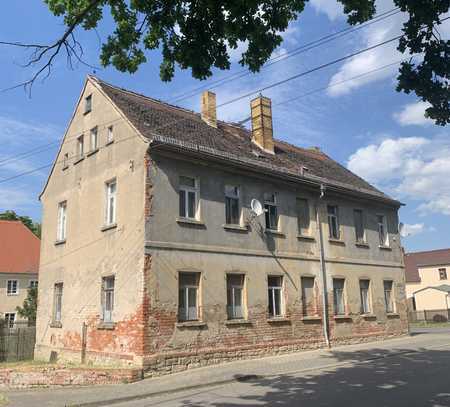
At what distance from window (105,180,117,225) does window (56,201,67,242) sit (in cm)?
365

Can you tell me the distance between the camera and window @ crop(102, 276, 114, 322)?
16.3 metres

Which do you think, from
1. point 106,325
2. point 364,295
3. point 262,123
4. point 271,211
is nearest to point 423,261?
point 364,295

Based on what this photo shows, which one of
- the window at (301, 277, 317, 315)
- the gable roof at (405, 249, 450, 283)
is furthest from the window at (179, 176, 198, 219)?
the gable roof at (405, 249, 450, 283)

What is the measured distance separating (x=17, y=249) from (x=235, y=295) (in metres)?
31.4

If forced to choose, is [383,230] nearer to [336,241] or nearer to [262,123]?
[336,241]

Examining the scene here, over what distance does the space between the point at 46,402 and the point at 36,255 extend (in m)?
34.1

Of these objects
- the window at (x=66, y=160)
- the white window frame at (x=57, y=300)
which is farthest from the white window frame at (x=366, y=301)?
the window at (x=66, y=160)

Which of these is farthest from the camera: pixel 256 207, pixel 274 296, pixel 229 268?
pixel 274 296

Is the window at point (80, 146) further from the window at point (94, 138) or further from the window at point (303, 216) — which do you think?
the window at point (303, 216)

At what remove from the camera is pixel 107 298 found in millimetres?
16609

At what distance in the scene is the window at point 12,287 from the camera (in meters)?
41.2

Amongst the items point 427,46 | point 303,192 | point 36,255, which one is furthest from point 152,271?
point 36,255

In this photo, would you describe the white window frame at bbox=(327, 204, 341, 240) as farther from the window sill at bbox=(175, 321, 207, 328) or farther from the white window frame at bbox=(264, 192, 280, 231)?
the window sill at bbox=(175, 321, 207, 328)

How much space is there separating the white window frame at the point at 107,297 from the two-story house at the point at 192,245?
4 cm
